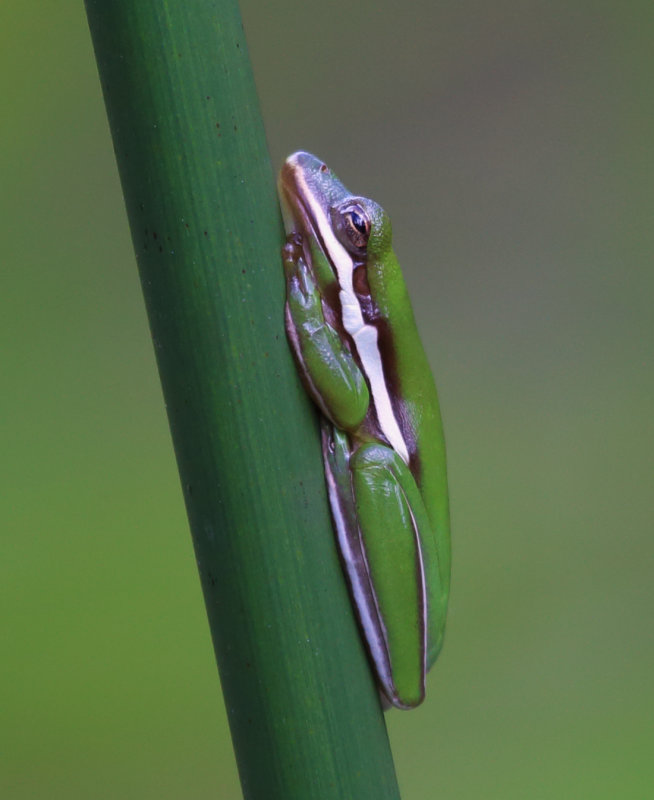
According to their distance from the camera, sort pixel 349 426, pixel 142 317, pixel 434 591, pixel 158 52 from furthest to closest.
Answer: pixel 142 317 < pixel 434 591 < pixel 349 426 < pixel 158 52

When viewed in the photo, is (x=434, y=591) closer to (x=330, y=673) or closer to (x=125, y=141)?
(x=330, y=673)

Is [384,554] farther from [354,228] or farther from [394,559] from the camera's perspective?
[354,228]

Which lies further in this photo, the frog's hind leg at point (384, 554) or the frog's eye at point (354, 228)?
the frog's eye at point (354, 228)

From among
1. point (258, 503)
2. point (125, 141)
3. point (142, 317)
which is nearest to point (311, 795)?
point (258, 503)

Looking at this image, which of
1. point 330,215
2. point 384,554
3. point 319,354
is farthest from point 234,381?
point 330,215

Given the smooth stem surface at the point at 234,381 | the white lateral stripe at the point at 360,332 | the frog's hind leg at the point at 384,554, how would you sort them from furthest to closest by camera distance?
the white lateral stripe at the point at 360,332
the frog's hind leg at the point at 384,554
the smooth stem surface at the point at 234,381

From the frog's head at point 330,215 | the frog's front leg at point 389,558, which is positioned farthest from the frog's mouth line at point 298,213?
the frog's front leg at point 389,558

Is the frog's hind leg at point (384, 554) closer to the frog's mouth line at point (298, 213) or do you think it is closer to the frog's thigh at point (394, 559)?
the frog's thigh at point (394, 559)

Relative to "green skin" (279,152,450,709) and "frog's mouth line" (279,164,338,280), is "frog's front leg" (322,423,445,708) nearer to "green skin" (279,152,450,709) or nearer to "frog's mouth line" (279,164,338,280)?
"green skin" (279,152,450,709)

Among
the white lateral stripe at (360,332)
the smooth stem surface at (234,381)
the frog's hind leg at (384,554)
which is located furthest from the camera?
the white lateral stripe at (360,332)
